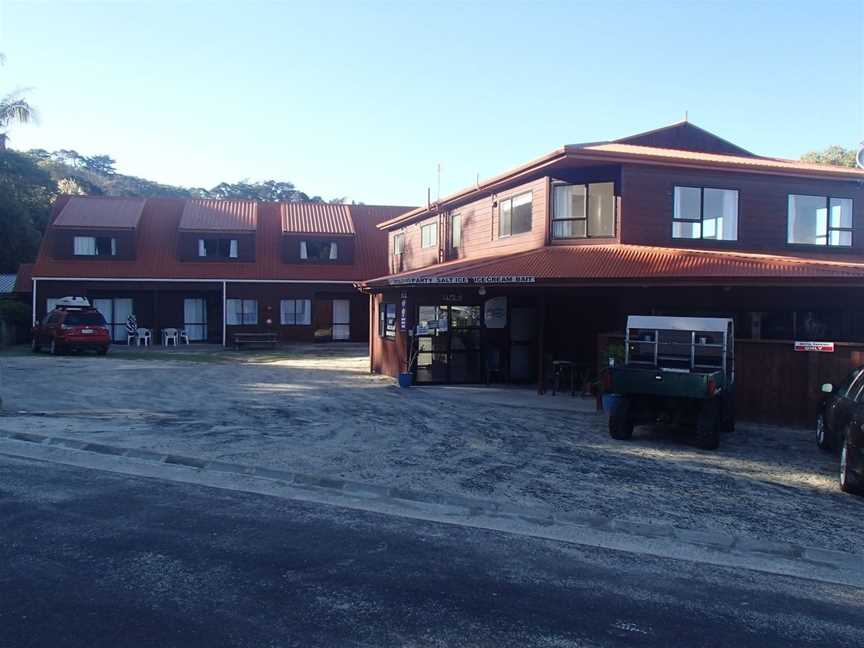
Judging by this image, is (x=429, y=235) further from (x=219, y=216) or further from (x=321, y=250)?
(x=219, y=216)

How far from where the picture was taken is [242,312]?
35219 millimetres

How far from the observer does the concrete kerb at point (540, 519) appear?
6.78 meters

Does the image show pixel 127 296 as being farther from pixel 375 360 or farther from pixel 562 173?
pixel 562 173

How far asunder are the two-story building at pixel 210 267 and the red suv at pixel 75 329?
577cm

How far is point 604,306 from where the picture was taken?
748 inches

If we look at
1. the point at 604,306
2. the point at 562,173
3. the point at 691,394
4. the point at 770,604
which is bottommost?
the point at 770,604

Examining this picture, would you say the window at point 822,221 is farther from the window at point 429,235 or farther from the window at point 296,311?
the window at point 296,311

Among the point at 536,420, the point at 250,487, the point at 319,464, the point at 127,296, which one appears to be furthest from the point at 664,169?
the point at 127,296

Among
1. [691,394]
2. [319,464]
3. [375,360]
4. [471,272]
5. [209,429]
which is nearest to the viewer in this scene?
[319,464]

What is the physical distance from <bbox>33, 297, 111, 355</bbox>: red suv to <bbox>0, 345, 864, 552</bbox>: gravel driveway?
328 inches

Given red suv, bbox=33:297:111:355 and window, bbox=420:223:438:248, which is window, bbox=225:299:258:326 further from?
window, bbox=420:223:438:248

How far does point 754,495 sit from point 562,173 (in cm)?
1156

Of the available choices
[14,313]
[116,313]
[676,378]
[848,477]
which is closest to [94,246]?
[116,313]

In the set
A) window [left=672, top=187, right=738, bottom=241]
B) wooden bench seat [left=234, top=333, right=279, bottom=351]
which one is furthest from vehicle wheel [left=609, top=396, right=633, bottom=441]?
wooden bench seat [left=234, top=333, right=279, bottom=351]
